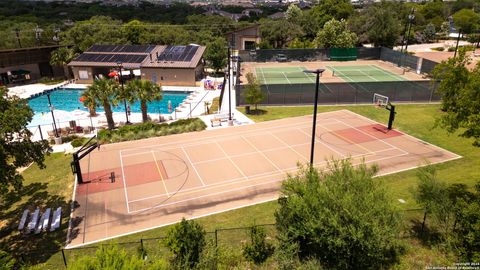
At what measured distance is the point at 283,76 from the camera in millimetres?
52031

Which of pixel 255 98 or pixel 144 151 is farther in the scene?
pixel 255 98

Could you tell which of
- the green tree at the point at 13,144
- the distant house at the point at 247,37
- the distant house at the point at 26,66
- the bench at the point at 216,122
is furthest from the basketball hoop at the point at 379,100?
the distant house at the point at 247,37

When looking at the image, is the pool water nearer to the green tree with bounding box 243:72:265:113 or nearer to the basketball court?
the green tree with bounding box 243:72:265:113

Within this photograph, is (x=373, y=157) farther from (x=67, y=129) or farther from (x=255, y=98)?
(x=67, y=129)

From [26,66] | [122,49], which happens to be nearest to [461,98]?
[122,49]

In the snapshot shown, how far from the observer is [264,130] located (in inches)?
1217

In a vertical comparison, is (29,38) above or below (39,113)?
above

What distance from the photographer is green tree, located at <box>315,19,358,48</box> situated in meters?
66.1

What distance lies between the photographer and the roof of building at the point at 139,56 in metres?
50.2

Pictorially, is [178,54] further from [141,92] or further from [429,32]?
[429,32]

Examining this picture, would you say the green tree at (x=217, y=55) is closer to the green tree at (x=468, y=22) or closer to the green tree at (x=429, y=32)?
the green tree at (x=429, y=32)

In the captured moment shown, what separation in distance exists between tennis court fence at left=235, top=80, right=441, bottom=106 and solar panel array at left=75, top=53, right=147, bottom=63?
73.3 ft

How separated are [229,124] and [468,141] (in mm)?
20212

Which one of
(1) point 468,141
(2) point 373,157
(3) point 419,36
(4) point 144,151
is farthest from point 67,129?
(3) point 419,36
